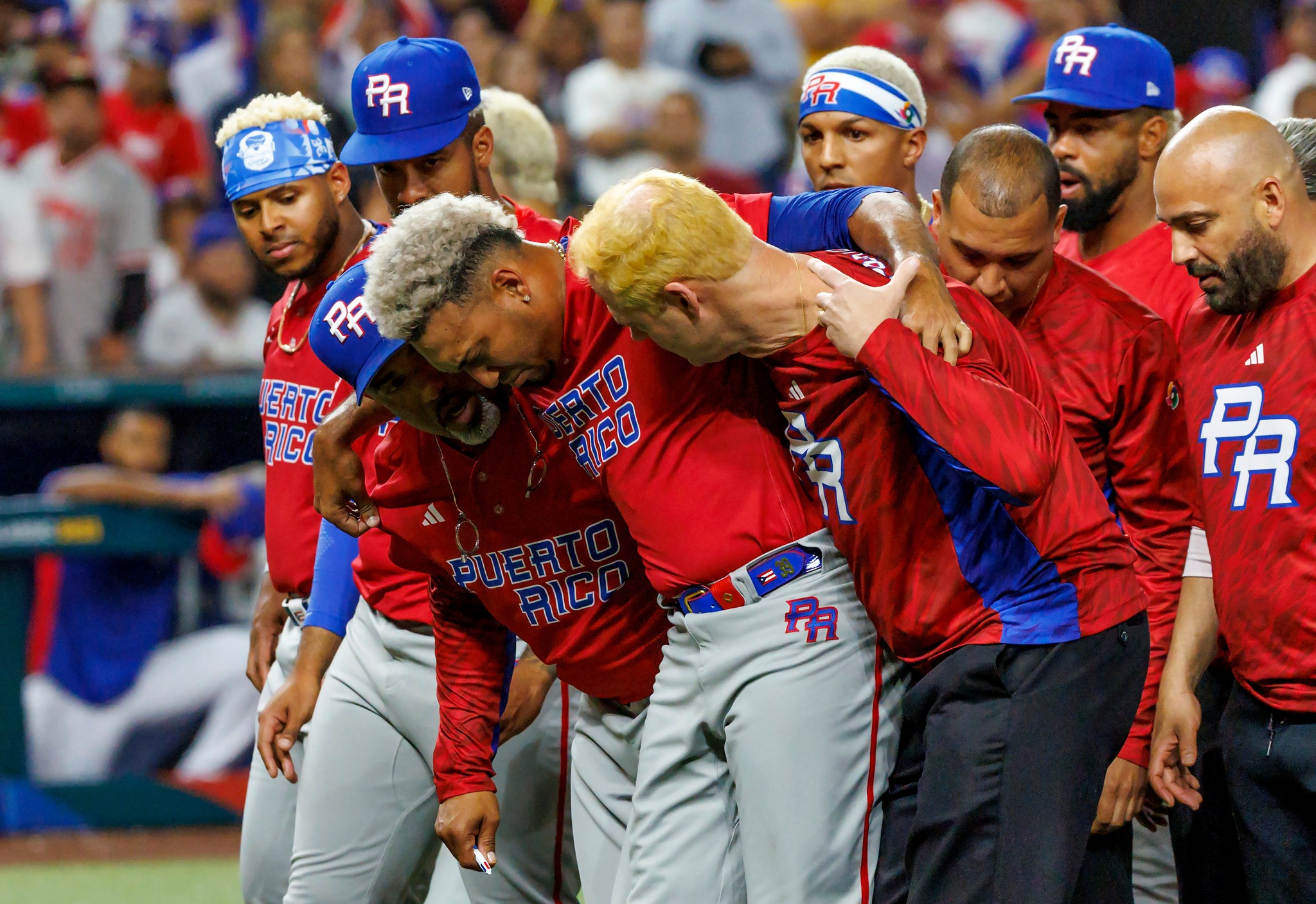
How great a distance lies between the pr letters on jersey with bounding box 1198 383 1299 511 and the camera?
3205 millimetres

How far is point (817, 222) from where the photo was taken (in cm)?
306

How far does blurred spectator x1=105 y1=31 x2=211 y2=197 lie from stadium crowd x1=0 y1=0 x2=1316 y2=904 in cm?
480

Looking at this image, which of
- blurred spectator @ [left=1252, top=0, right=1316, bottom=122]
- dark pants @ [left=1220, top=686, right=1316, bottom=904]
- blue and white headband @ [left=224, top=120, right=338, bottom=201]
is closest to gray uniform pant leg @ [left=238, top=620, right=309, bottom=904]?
blue and white headband @ [left=224, top=120, right=338, bottom=201]

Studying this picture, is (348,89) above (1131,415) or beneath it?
above

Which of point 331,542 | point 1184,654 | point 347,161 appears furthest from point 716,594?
point 347,161

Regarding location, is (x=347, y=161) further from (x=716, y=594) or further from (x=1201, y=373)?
(x=1201, y=373)

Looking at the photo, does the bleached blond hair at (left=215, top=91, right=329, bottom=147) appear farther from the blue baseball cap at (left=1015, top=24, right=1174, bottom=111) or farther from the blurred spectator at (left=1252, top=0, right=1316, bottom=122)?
the blurred spectator at (left=1252, top=0, right=1316, bottom=122)

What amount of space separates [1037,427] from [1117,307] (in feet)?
3.06

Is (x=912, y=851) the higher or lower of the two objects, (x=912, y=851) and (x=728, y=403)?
the lower

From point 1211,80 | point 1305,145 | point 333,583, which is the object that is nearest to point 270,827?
point 333,583

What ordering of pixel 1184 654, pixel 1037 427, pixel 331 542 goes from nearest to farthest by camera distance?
pixel 1037 427, pixel 1184 654, pixel 331 542

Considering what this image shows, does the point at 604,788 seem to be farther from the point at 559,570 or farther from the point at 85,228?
the point at 85,228

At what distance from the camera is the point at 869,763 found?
9.42 ft

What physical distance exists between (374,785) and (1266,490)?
2.15 meters
